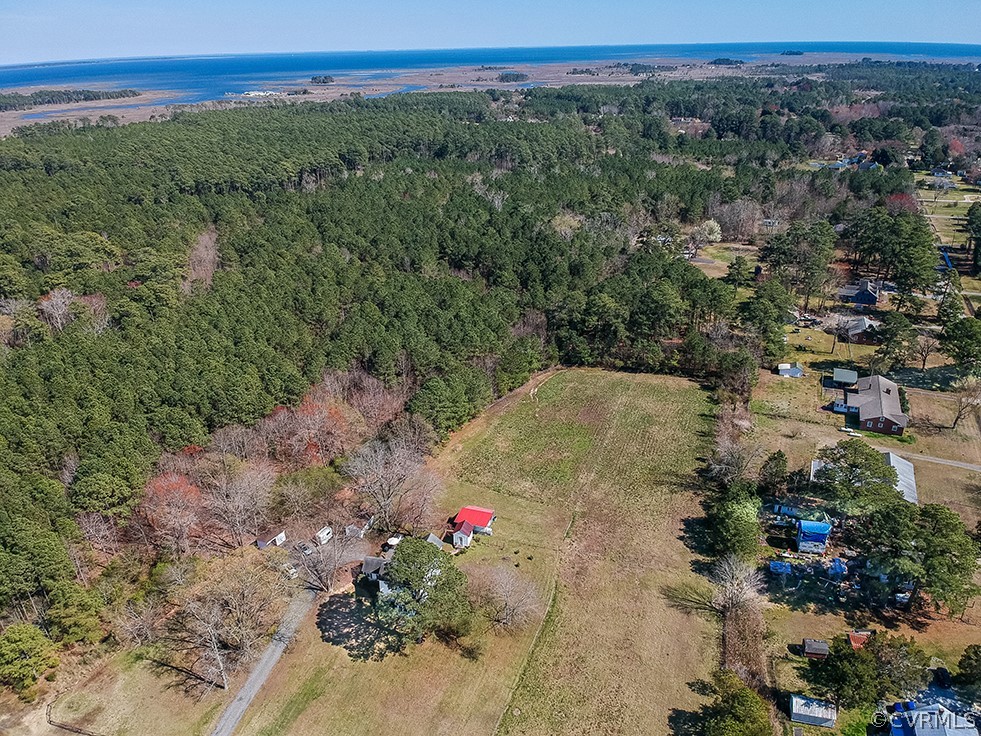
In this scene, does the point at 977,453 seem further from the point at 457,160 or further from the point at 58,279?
the point at 457,160

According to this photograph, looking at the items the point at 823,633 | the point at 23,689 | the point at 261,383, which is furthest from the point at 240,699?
the point at 823,633

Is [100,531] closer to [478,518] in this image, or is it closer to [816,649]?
[478,518]

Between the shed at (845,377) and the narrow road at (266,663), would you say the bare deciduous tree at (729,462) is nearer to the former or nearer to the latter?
the shed at (845,377)

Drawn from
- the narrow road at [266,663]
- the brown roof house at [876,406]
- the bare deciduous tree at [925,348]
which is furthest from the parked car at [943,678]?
the bare deciduous tree at [925,348]

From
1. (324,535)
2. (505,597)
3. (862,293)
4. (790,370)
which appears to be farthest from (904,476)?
(862,293)

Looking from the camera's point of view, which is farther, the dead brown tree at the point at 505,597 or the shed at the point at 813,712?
the dead brown tree at the point at 505,597

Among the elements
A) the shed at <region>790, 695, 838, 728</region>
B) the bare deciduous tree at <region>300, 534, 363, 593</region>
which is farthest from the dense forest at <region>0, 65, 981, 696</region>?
the shed at <region>790, 695, 838, 728</region>

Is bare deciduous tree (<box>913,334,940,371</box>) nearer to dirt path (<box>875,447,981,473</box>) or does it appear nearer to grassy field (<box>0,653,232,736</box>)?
dirt path (<box>875,447,981,473</box>)
